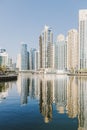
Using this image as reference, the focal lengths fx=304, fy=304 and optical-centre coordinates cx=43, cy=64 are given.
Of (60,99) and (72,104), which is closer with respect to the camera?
(72,104)

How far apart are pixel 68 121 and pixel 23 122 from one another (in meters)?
4.92

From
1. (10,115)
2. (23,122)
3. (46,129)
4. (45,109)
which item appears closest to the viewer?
(46,129)

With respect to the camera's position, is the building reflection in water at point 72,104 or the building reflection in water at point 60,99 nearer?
the building reflection in water at point 72,104

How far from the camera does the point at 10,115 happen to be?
37.4 m

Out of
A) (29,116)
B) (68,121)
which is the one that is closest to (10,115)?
(29,116)

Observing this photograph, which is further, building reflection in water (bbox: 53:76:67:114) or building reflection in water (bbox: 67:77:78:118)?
building reflection in water (bbox: 53:76:67:114)

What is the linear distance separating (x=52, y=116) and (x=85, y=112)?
4554 millimetres

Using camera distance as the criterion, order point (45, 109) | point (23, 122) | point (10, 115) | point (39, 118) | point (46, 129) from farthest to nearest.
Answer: point (45, 109), point (10, 115), point (39, 118), point (23, 122), point (46, 129)

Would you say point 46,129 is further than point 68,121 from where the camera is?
No

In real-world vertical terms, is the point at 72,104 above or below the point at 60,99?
above

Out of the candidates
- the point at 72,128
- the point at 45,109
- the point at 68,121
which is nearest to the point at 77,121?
the point at 68,121

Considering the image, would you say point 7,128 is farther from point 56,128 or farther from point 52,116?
point 52,116

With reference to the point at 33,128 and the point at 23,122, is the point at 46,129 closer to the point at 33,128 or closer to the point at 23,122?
the point at 33,128

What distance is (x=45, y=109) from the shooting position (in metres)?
43.1
